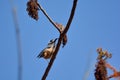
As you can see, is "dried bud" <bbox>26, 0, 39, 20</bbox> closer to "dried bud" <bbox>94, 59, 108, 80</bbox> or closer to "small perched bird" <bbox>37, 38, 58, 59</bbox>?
"small perched bird" <bbox>37, 38, 58, 59</bbox>

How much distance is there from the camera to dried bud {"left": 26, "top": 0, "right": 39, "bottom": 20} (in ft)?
12.9

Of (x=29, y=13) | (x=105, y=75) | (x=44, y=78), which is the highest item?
(x=29, y=13)

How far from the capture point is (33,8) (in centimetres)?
397

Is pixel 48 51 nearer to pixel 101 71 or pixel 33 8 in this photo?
pixel 33 8

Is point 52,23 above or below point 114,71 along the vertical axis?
above

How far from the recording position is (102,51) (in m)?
3.75

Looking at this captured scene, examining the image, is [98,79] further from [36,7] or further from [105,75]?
[36,7]

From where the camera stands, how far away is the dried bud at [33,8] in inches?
155

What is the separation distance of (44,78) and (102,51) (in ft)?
2.85

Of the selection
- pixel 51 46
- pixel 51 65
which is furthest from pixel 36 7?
pixel 51 65

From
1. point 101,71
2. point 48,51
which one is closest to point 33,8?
point 48,51

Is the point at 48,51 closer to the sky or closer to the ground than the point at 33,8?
closer to the ground

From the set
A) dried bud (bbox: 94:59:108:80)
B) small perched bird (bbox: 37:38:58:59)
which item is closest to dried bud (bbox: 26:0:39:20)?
small perched bird (bbox: 37:38:58:59)

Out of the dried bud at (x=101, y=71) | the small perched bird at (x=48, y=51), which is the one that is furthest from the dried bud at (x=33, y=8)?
the dried bud at (x=101, y=71)
